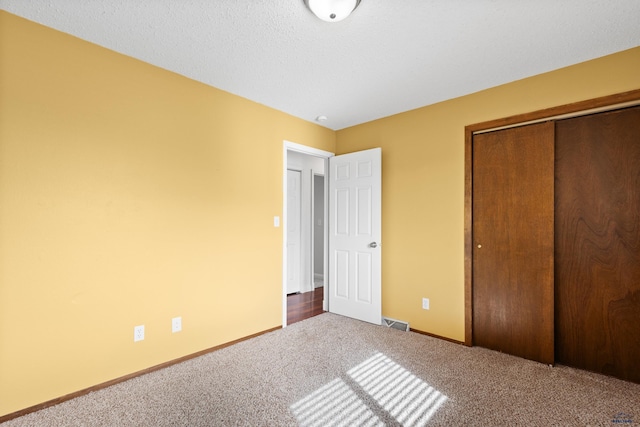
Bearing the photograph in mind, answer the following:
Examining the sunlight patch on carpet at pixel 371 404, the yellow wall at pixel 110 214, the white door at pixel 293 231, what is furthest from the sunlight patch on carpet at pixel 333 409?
the white door at pixel 293 231

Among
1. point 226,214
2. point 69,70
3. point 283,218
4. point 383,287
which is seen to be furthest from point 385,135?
point 69,70

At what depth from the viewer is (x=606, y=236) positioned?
7.22ft

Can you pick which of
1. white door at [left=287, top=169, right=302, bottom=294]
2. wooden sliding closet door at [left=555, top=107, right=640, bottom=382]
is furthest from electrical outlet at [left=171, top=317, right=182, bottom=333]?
wooden sliding closet door at [left=555, top=107, right=640, bottom=382]

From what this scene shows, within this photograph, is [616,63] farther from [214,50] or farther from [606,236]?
[214,50]

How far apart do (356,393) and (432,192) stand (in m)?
2.05

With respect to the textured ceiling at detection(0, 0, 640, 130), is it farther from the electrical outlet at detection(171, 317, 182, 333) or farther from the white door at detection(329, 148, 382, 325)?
the electrical outlet at detection(171, 317, 182, 333)

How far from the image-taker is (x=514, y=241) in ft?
8.43

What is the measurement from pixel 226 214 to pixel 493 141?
264 centimetres

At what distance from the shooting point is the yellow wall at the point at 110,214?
69.9 inches

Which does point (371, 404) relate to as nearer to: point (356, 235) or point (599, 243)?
point (356, 235)

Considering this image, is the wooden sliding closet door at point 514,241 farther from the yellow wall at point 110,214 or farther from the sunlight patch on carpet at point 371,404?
the yellow wall at point 110,214

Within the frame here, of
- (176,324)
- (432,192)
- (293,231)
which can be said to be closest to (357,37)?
(432,192)

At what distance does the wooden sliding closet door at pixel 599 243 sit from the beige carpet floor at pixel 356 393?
0.22m

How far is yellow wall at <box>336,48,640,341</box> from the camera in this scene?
256 cm
